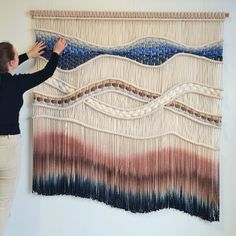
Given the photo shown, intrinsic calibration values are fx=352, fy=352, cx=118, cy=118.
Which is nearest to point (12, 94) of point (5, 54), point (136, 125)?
point (5, 54)

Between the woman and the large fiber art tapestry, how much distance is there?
0.18 meters

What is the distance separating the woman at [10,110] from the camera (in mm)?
1737

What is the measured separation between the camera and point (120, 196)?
199 centimetres

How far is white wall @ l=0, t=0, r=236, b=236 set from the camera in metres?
1.95

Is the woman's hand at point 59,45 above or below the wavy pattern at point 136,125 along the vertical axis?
above

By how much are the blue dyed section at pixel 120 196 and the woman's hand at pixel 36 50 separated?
2.26 feet

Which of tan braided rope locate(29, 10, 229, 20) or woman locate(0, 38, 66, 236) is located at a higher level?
tan braided rope locate(29, 10, 229, 20)

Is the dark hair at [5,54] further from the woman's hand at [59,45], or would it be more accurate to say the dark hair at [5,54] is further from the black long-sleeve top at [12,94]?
the woman's hand at [59,45]

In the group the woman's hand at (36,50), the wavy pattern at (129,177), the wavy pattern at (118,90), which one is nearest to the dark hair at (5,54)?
the woman's hand at (36,50)

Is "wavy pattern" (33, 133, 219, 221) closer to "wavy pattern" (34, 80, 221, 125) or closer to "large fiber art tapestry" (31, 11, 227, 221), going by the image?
"large fiber art tapestry" (31, 11, 227, 221)

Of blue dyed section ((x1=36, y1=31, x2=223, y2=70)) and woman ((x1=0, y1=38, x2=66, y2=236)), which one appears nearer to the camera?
woman ((x1=0, y1=38, x2=66, y2=236))

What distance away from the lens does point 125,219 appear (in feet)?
6.63

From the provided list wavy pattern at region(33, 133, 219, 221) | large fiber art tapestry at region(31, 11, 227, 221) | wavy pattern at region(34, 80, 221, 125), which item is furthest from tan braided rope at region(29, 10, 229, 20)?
wavy pattern at region(33, 133, 219, 221)

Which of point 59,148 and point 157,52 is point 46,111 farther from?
point 157,52
